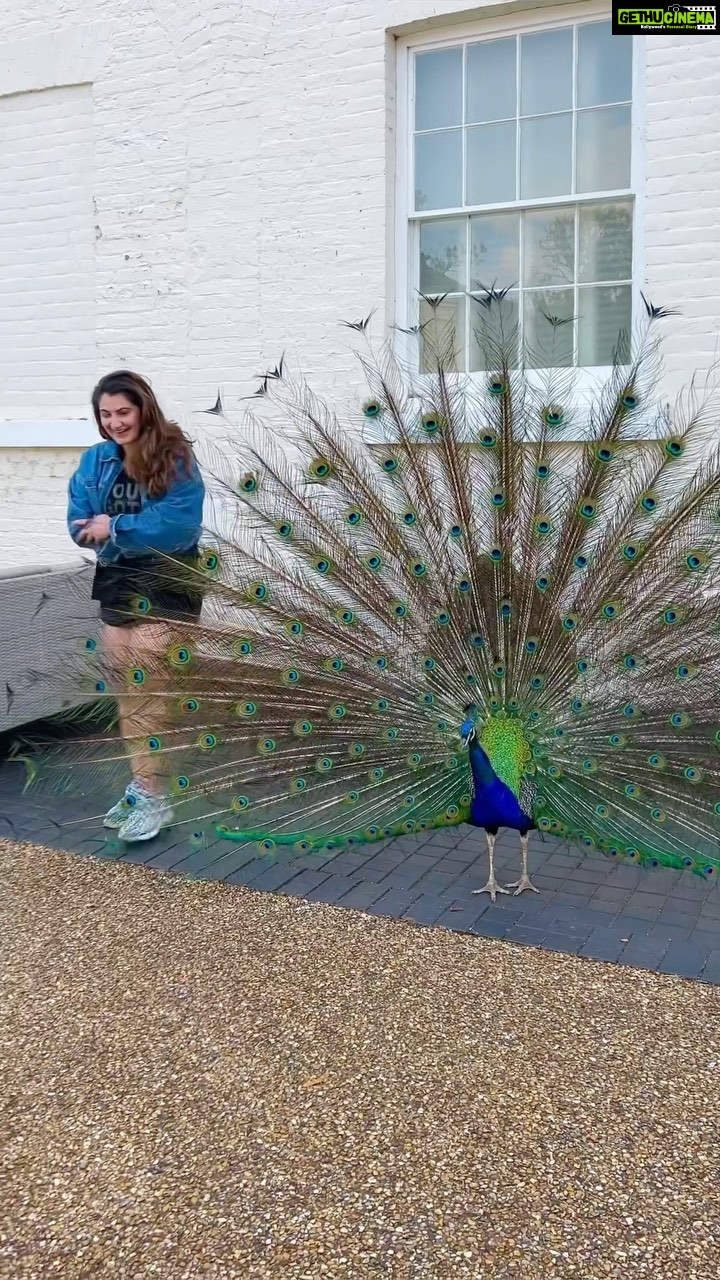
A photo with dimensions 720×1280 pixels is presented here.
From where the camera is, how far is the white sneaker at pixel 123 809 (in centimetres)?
409

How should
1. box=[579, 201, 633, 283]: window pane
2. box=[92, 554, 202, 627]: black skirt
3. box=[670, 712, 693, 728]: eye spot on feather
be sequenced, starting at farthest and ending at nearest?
1. box=[579, 201, 633, 283]: window pane
2. box=[92, 554, 202, 627]: black skirt
3. box=[670, 712, 693, 728]: eye spot on feather

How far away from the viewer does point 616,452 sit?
382 cm

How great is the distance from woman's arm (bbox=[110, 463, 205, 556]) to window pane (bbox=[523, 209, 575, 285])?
259cm

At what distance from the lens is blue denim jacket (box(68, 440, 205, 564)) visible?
4.31 m

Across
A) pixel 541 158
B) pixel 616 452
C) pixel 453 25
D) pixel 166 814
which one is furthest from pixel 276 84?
pixel 166 814

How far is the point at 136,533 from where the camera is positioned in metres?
4.35

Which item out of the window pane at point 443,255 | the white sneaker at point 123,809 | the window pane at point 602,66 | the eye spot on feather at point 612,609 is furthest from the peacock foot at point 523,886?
the window pane at point 602,66

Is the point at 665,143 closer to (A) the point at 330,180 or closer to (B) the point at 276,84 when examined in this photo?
(A) the point at 330,180

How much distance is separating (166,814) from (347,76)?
433cm

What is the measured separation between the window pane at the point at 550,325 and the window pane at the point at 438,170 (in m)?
0.74

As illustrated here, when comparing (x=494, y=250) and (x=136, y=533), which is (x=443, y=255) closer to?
(x=494, y=250)

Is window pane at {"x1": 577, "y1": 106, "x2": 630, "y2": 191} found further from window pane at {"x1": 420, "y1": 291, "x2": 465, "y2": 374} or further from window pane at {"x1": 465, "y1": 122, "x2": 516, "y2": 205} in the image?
window pane at {"x1": 420, "y1": 291, "x2": 465, "y2": 374}

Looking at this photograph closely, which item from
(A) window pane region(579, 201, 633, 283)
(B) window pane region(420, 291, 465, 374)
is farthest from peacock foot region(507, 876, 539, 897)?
(A) window pane region(579, 201, 633, 283)

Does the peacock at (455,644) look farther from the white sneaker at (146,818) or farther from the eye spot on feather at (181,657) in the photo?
the white sneaker at (146,818)
